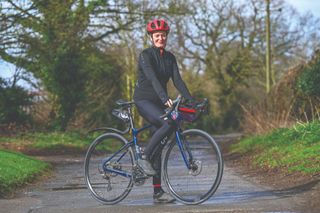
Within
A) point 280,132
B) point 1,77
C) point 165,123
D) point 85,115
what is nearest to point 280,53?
point 85,115

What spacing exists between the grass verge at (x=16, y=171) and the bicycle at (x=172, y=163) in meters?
1.85

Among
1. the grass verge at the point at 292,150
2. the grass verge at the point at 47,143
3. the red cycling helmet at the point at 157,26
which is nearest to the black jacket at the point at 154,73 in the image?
the red cycling helmet at the point at 157,26

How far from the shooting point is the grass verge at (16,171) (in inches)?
399

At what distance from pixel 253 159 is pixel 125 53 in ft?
82.8

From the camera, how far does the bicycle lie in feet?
25.5

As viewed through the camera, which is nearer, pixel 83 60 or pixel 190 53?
pixel 83 60

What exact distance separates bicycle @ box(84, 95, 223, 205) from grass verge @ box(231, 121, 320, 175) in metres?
2.50

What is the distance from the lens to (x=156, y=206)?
305 inches

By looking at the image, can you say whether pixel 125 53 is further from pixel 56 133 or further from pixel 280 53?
pixel 280 53

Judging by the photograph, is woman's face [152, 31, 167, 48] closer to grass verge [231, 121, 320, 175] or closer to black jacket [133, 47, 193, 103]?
black jacket [133, 47, 193, 103]

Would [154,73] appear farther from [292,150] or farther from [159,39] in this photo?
[292,150]

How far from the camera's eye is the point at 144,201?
27.4 ft

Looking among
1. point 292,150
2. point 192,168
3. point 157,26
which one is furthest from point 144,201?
point 292,150

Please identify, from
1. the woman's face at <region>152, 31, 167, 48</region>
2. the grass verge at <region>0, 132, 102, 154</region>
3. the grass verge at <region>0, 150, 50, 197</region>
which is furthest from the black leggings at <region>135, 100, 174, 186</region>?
the grass verge at <region>0, 132, 102, 154</region>
